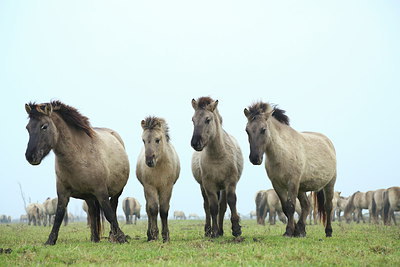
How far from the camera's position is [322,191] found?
13.0 m

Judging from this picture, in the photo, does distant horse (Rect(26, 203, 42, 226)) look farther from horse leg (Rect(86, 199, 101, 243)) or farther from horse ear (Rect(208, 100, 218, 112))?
horse ear (Rect(208, 100, 218, 112))

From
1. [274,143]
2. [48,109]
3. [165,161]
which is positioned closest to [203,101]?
[165,161]

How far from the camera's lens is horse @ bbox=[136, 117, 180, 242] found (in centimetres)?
989

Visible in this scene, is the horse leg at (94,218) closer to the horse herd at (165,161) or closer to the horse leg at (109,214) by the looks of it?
the horse herd at (165,161)

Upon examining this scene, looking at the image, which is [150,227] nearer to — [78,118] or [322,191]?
[78,118]

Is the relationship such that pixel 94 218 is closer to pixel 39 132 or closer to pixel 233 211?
pixel 39 132

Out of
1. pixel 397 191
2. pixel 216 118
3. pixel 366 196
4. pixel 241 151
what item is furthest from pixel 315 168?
pixel 366 196

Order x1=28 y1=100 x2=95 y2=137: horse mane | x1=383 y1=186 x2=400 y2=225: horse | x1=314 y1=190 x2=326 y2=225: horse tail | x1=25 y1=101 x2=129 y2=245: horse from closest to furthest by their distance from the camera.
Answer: x1=25 y1=101 x2=129 y2=245: horse, x1=28 y1=100 x2=95 y2=137: horse mane, x1=314 y1=190 x2=326 y2=225: horse tail, x1=383 y1=186 x2=400 y2=225: horse

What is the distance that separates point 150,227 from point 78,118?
3107 mm

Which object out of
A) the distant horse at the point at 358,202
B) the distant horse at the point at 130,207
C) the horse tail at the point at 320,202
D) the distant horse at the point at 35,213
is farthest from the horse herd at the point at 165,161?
the distant horse at the point at 35,213

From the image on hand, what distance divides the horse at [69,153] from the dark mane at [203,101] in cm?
265

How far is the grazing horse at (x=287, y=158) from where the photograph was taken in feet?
33.3

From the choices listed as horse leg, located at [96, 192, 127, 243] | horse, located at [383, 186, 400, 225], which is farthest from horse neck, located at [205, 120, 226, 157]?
horse, located at [383, 186, 400, 225]

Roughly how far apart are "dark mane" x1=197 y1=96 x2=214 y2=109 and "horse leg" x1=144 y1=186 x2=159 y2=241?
2294mm
